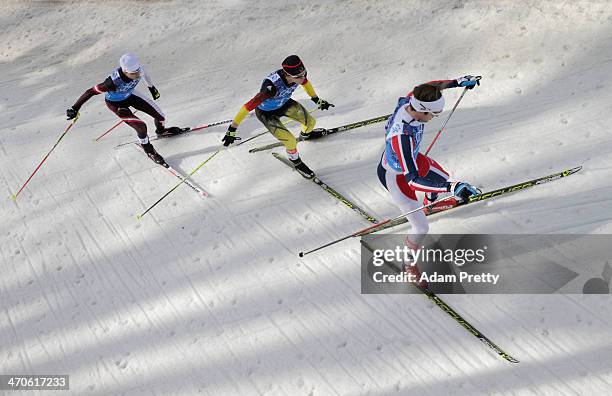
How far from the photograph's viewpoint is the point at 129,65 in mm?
7246

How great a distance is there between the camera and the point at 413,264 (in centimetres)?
575

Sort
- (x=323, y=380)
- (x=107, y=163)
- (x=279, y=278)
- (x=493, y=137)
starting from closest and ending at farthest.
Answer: (x=323, y=380) → (x=279, y=278) → (x=493, y=137) → (x=107, y=163)

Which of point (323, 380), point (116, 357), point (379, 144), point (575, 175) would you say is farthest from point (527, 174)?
point (116, 357)

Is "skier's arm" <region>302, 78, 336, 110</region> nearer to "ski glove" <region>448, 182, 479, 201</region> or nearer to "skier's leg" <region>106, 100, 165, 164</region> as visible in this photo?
"skier's leg" <region>106, 100, 165, 164</region>

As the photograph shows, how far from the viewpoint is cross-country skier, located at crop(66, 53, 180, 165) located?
7.35 m

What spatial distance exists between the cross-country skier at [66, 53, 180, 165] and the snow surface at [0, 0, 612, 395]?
0.53 meters

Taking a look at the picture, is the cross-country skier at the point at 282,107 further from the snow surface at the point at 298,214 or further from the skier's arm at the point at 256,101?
the snow surface at the point at 298,214

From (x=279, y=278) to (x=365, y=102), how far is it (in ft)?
13.2

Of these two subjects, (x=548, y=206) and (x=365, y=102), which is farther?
(x=365, y=102)

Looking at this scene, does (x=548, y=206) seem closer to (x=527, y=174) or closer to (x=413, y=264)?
(x=527, y=174)

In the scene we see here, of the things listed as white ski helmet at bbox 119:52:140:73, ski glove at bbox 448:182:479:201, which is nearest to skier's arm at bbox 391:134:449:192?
ski glove at bbox 448:182:479:201

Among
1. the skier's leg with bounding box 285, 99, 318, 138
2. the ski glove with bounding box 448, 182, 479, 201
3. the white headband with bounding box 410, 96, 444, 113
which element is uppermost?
the white headband with bounding box 410, 96, 444, 113

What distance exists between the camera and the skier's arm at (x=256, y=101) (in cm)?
650

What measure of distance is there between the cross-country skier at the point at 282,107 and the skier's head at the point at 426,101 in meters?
2.05
